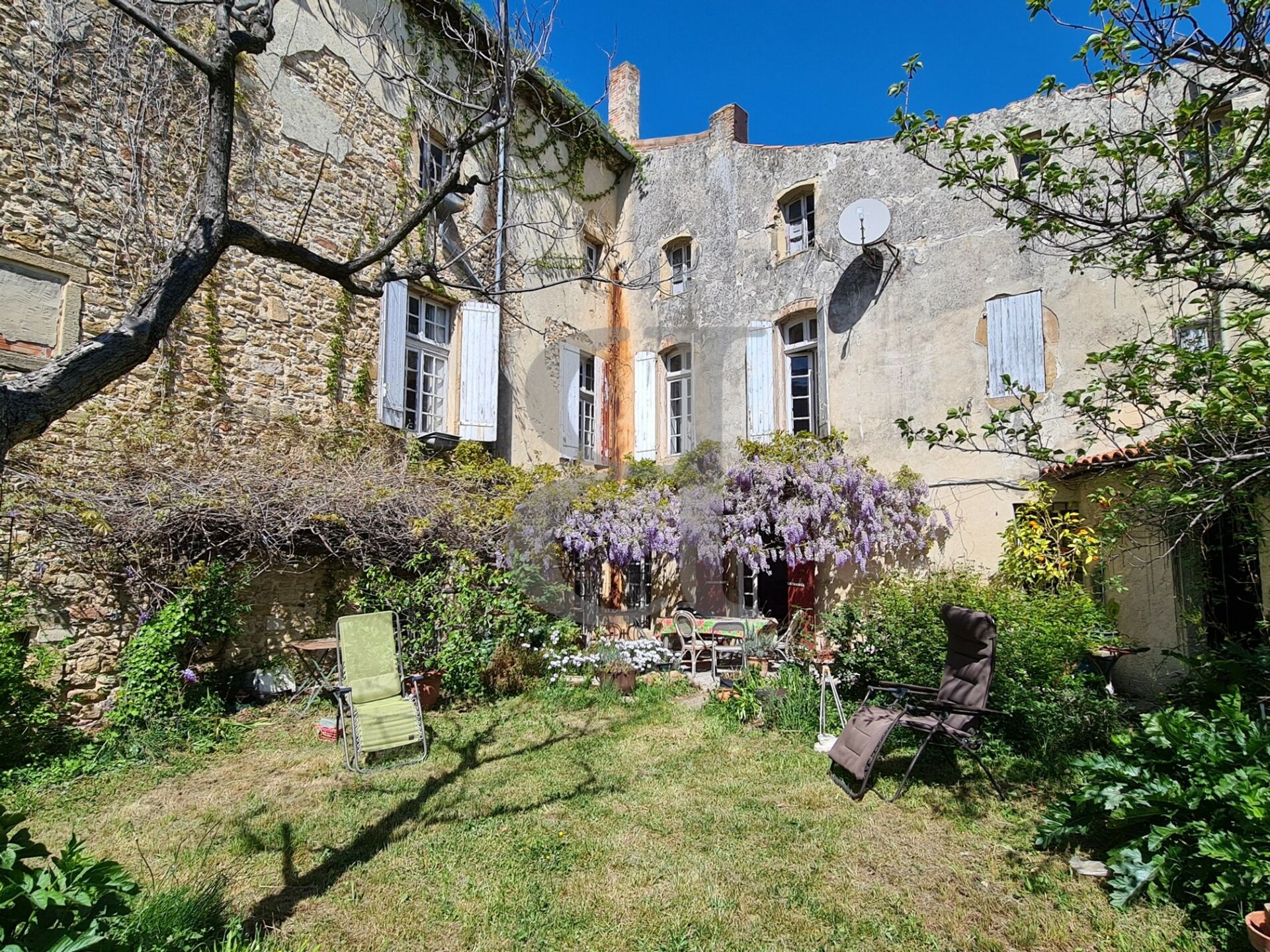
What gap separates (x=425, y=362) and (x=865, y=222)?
18.3 feet

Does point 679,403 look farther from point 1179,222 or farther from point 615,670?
point 1179,222

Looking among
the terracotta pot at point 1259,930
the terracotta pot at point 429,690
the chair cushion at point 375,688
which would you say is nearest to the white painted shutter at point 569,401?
the terracotta pot at point 429,690

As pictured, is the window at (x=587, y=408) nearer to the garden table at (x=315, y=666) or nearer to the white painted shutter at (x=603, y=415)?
the white painted shutter at (x=603, y=415)

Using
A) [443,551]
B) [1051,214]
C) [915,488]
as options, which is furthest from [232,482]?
[915,488]

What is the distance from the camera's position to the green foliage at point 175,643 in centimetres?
496

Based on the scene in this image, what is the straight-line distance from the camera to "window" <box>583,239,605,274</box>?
10758mm

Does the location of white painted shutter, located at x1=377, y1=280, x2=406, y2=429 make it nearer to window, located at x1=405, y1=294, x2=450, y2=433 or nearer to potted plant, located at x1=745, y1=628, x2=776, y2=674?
window, located at x1=405, y1=294, x2=450, y2=433

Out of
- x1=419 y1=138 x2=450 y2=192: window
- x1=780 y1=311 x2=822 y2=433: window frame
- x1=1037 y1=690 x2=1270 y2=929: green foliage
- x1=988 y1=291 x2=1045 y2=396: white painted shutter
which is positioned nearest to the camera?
x1=1037 y1=690 x2=1270 y2=929: green foliage

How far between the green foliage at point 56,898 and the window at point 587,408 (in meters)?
8.22

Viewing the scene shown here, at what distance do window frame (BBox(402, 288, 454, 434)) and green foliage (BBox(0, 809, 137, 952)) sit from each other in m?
6.31

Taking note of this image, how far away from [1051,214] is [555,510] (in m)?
6.24

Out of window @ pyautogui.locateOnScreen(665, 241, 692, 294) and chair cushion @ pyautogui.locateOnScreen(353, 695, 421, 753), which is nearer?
chair cushion @ pyautogui.locateOnScreen(353, 695, 421, 753)

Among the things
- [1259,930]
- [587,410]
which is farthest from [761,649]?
[1259,930]

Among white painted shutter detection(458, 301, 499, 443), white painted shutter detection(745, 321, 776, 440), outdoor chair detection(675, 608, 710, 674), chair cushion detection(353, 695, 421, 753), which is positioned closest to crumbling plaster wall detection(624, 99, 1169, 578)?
white painted shutter detection(745, 321, 776, 440)
